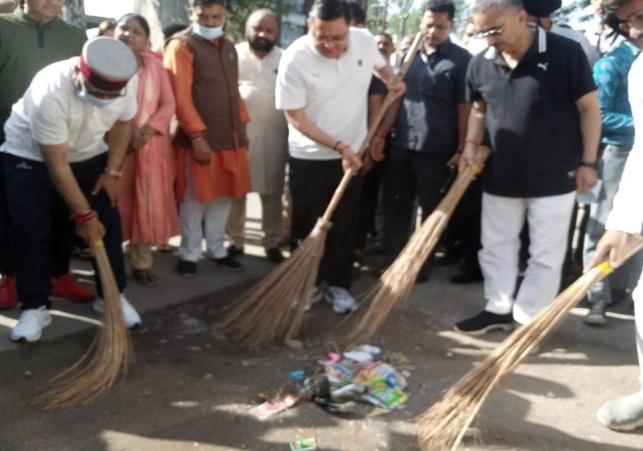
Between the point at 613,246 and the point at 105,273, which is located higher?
the point at 613,246

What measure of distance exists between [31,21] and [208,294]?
180 cm

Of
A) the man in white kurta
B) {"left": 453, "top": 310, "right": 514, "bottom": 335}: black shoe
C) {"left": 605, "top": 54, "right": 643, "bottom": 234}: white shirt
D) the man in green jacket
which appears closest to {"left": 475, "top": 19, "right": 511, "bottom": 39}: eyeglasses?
{"left": 605, "top": 54, "right": 643, "bottom": 234}: white shirt

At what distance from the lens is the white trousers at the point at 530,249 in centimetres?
374

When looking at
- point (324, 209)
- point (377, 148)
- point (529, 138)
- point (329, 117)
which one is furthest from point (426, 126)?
point (529, 138)

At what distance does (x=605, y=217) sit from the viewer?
4.27 m

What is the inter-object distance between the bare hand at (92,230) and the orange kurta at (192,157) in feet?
3.62

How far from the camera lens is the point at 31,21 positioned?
3863 mm

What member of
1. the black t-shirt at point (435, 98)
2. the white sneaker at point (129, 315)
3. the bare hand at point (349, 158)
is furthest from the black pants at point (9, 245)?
the black t-shirt at point (435, 98)

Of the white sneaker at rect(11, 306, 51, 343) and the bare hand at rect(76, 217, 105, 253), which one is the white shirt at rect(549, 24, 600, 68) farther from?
the white sneaker at rect(11, 306, 51, 343)

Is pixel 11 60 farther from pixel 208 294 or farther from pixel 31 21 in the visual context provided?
pixel 208 294

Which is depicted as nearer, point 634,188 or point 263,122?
point 634,188

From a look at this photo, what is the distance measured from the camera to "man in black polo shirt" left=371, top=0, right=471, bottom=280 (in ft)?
14.6

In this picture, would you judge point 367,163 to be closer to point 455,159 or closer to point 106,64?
point 455,159

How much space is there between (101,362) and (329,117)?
5.73 ft
